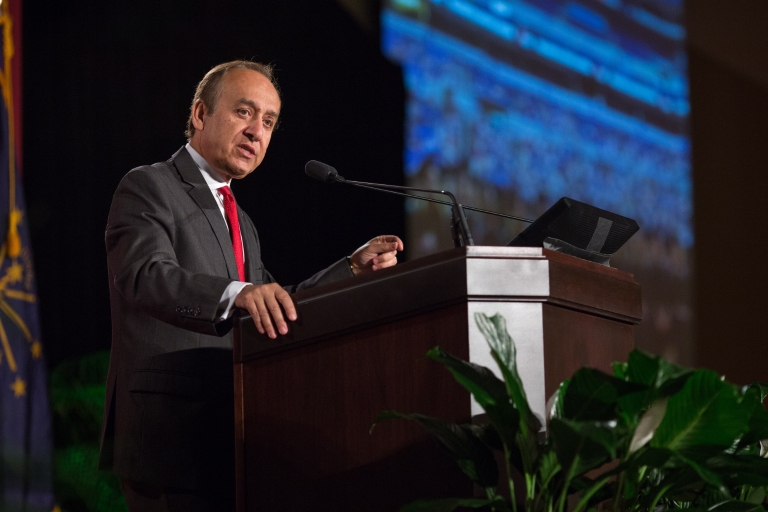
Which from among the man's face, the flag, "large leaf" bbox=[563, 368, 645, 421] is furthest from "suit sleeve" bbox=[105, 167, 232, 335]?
the flag

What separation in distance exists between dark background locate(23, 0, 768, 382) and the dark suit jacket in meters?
2.07

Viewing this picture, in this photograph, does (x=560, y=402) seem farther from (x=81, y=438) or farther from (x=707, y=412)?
(x=81, y=438)

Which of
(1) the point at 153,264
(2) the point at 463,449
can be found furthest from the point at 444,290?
(1) the point at 153,264

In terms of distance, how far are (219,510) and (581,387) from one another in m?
0.92

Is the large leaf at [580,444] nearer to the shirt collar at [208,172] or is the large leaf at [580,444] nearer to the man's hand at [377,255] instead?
the man's hand at [377,255]

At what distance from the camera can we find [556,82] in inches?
165

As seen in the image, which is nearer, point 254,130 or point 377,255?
point 377,255

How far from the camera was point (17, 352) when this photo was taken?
340 centimetres

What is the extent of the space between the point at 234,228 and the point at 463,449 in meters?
1.02

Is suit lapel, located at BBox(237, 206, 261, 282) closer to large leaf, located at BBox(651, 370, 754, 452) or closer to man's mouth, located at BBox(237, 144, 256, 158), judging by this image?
man's mouth, located at BBox(237, 144, 256, 158)

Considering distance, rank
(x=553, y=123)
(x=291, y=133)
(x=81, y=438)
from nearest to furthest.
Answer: (x=81, y=438), (x=553, y=123), (x=291, y=133)

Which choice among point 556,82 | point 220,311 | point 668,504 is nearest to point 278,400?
point 220,311

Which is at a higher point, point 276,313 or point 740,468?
point 276,313

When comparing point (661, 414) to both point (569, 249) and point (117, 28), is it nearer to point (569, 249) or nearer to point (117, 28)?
point (569, 249)
